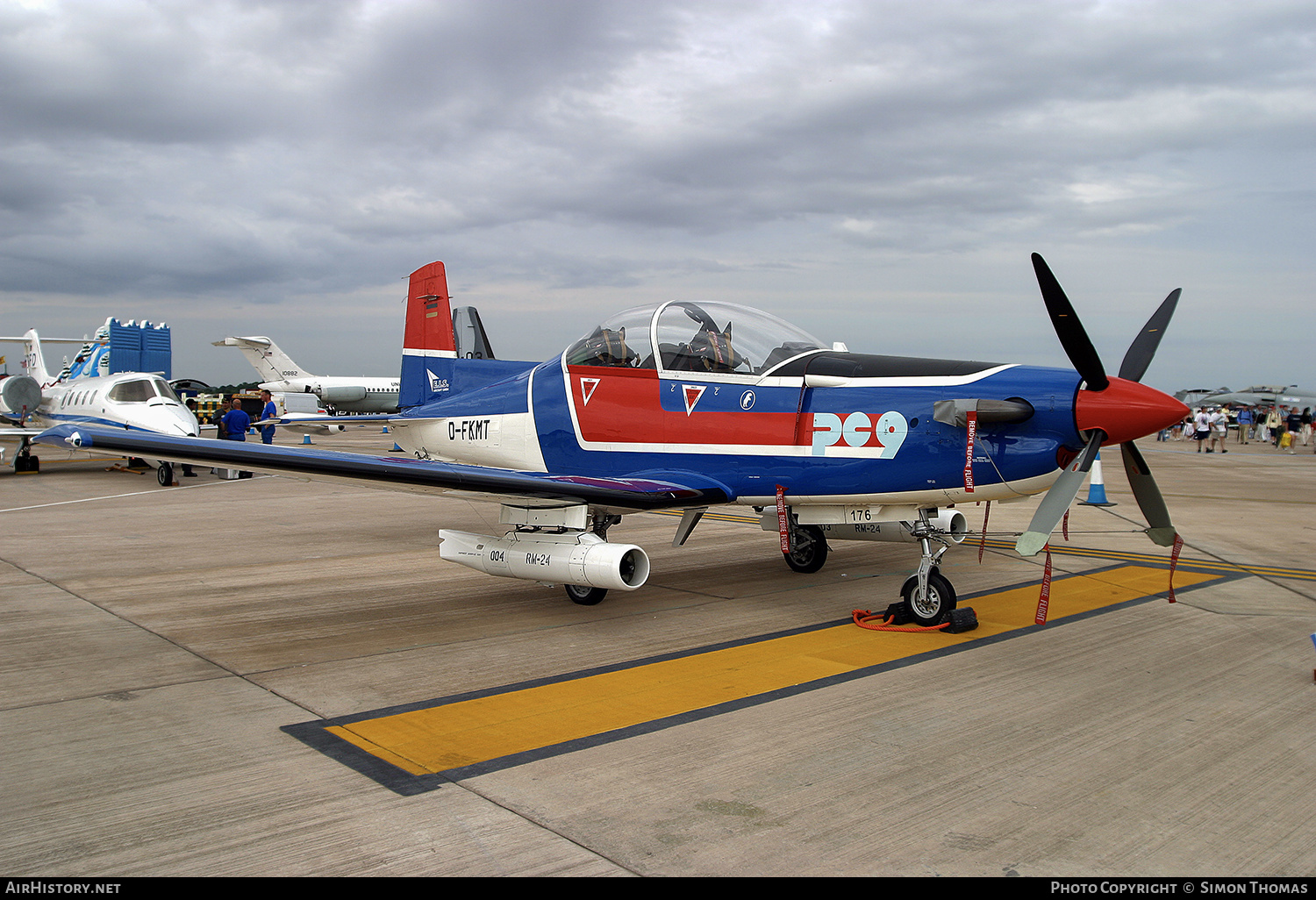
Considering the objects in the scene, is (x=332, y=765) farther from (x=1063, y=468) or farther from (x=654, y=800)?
(x=1063, y=468)

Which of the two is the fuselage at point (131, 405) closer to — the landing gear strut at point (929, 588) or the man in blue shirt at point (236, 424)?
the man in blue shirt at point (236, 424)

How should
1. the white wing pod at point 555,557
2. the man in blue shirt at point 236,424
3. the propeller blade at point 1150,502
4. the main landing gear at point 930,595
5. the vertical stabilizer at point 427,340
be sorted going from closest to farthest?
the propeller blade at point 1150,502, the main landing gear at point 930,595, the white wing pod at point 555,557, the vertical stabilizer at point 427,340, the man in blue shirt at point 236,424

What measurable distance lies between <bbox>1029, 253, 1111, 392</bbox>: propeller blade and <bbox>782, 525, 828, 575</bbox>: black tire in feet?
12.6

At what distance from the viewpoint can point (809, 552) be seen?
9.01m

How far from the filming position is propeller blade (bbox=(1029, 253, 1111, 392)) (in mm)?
5480

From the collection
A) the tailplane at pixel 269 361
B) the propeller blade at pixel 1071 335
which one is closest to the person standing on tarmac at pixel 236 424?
the propeller blade at pixel 1071 335

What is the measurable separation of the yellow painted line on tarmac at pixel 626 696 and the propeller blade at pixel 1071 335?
6.94 feet

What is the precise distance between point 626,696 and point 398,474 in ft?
8.33

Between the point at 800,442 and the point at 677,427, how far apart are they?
1.16 metres

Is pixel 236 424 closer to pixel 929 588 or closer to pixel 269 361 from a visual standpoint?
pixel 929 588

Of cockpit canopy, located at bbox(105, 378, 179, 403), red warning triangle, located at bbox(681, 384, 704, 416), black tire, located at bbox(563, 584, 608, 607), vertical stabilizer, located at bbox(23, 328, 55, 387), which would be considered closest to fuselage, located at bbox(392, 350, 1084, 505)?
red warning triangle, located at bbox(681, 384, 704, 416)

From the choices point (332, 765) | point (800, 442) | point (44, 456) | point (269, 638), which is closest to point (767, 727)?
point (332, 765)

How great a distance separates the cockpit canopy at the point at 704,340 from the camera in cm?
696

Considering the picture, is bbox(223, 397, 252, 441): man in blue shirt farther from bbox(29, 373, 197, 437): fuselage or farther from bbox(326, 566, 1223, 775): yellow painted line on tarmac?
bbox(326, 566, 1223, 775): yellow painted line on tarmac
